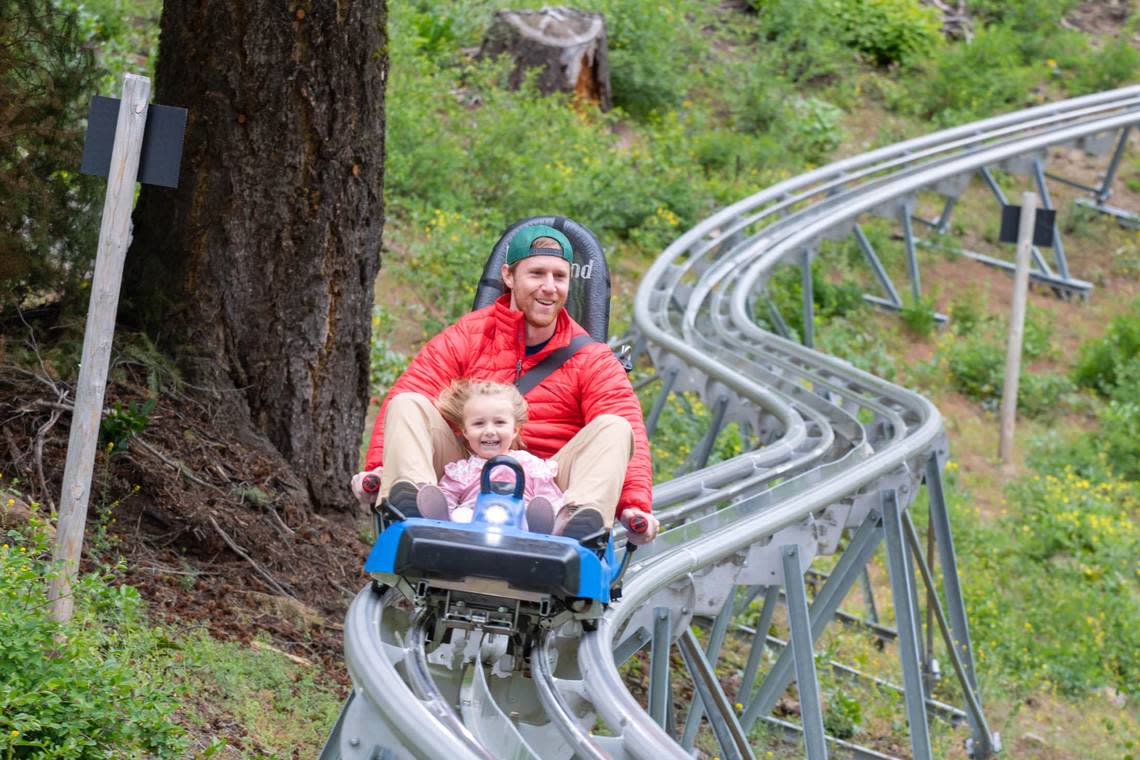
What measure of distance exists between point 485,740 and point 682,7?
18.6 metres

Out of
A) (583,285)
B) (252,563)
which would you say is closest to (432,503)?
(583,285)

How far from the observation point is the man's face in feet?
15.5

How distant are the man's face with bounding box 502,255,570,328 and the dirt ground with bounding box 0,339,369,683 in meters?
1.88

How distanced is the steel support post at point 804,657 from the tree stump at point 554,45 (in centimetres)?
1231

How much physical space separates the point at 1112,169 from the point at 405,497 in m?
16.2

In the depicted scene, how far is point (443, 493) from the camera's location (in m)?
4.08

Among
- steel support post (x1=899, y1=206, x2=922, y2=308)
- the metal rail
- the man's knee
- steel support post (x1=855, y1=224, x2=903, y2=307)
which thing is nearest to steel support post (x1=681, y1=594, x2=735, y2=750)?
the metal rail

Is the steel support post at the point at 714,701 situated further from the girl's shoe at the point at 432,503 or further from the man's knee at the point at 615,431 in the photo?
the girl's shoe at the point at 432,503

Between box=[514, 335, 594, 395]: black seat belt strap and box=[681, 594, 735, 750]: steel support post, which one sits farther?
box=[681, 594, 735, 750]: steel support post

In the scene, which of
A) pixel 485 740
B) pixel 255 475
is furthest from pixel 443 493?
pixel 255 475

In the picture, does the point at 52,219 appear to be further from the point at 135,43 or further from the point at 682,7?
the point at 682,7

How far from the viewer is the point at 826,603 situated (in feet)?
21.8

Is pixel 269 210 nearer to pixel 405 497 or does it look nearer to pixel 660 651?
pixel 405 497

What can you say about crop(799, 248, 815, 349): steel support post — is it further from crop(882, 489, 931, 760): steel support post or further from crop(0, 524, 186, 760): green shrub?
crop(0, 524, 186, 760): green shrub
